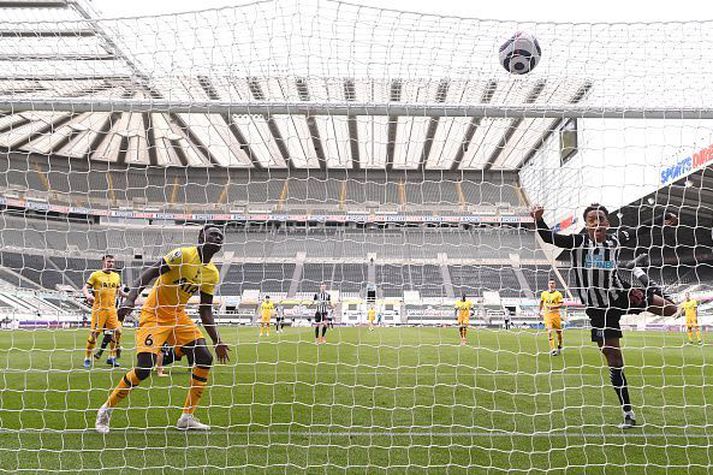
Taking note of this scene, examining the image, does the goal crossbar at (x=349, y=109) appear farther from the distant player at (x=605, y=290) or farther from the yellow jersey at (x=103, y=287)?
the yellow jersey at (x=103, y=287)

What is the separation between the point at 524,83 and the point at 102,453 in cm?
433

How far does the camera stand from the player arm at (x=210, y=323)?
4777 mm

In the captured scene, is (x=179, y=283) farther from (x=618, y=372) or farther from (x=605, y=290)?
(x=618, y=372)

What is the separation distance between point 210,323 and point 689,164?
55.5 ft

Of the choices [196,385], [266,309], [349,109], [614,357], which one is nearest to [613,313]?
[614,357]

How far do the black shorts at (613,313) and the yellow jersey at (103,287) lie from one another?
6.93m

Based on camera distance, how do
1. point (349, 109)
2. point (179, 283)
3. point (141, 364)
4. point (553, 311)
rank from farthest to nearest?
point (553, 311) → point (179, 283) → point (141, 364) → point (349, 109)

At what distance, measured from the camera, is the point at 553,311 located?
1244 centimetres

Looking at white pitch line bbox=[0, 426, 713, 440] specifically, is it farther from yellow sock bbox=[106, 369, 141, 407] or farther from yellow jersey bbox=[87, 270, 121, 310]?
yellow jersey bbox=[87, 270, 121, 310]

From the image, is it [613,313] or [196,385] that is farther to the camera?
[613,313]

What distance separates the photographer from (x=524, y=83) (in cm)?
489

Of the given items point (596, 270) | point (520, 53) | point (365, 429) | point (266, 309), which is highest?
point (520, 53)

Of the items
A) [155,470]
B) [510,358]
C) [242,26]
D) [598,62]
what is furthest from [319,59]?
[510,358]

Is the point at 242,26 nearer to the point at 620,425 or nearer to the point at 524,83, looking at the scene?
the point at 524,83
